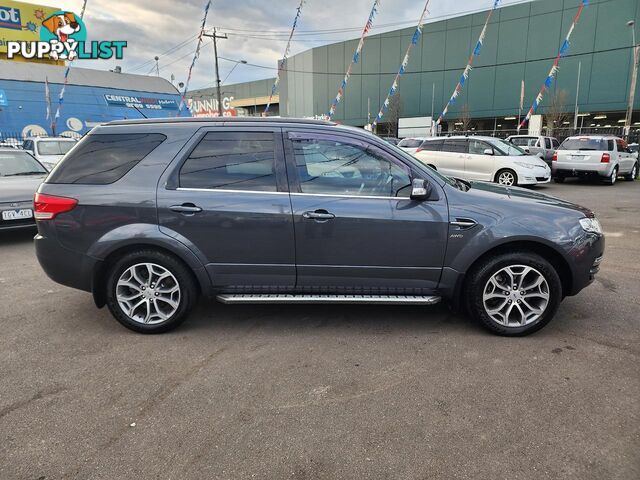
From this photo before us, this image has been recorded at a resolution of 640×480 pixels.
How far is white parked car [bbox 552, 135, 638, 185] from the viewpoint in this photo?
49.5 feet

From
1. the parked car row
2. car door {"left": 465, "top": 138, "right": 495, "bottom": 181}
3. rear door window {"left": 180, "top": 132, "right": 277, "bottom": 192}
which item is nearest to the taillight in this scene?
rear door window {"left": 180, "top": 132, "right": 277, "bottom": 192}

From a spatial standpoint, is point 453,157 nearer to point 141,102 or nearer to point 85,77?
point 141,102


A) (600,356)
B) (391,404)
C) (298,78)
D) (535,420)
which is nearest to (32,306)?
(391,404)

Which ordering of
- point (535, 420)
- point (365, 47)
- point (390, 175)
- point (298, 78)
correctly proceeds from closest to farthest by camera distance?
point (535, 420)
point (390, 175)
point (365, 47)
point (298, 78)

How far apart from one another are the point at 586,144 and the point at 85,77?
37276mm

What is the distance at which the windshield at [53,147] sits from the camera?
1318 cm

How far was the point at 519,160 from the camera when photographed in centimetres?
1355

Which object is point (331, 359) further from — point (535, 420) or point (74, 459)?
point (74, 459)

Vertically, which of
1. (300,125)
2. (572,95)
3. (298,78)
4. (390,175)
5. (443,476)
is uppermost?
(298,78)

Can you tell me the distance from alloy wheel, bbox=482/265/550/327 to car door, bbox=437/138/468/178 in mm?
10954

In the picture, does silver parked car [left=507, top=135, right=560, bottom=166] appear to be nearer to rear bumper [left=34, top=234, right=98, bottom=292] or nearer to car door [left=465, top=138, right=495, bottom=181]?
car door [left=465, top=138, right=495, bottom=181]

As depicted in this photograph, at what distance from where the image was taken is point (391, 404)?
2791mm

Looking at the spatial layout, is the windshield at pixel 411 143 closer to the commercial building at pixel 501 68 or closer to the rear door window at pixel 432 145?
the rear door window at pixel 432 145

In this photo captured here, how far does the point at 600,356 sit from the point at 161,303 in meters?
3.57
